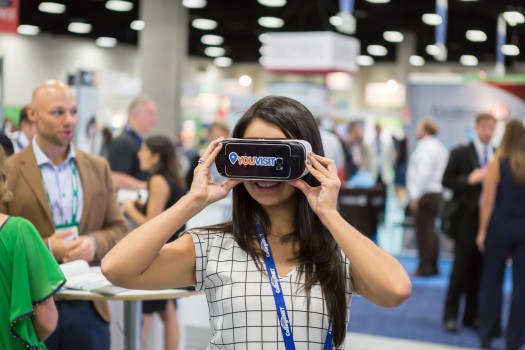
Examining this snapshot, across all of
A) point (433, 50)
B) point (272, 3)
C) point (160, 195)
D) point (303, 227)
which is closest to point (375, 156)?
point (272, 3)

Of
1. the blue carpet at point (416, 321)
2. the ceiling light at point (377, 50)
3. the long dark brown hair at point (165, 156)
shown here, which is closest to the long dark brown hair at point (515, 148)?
the blue carpet at point (416, 321)

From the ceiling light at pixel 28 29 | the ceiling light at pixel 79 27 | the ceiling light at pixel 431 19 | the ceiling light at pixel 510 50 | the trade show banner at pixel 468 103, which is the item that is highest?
the ceiling light at pixel 431 19

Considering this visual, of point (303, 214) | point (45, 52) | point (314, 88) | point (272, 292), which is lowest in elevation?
point (272, 292)

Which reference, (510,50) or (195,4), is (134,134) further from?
(510,50)

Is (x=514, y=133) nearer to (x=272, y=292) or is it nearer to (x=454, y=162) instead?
(x=454, y=162)

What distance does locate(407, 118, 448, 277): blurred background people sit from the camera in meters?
9.45

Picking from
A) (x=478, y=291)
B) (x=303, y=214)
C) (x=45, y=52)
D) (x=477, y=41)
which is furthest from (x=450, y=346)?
(x=477, y=41)

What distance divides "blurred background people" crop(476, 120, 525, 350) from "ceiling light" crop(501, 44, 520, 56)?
2241 cm

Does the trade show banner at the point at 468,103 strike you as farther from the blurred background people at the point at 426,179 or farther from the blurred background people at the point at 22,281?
the blurred background people at the point at 22,281

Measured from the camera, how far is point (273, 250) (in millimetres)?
2020

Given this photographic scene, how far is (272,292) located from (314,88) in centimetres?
1253

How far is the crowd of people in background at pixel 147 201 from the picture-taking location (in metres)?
3.44

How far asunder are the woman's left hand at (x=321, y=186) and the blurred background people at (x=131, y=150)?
4507 millimetres

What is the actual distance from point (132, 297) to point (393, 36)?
965 inches
